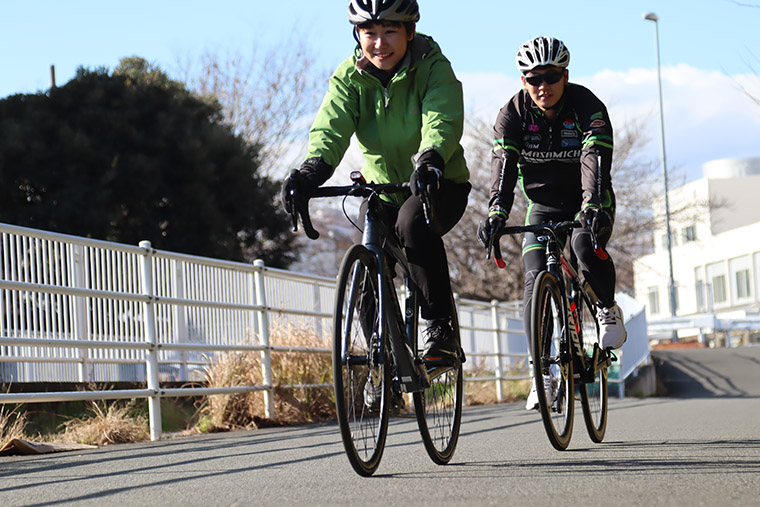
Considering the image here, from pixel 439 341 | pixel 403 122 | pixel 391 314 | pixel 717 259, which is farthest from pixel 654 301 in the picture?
pixel 391 314

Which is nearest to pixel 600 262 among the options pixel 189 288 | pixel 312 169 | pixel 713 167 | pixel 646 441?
pixel 646 441

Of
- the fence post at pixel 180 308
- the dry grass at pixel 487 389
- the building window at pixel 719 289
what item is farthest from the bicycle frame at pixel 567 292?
the building window at pixel 719 289

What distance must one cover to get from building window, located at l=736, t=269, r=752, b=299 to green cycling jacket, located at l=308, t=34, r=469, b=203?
58.1m

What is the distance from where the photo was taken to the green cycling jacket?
15.7ft

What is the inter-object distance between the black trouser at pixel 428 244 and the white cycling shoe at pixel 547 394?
805 mm

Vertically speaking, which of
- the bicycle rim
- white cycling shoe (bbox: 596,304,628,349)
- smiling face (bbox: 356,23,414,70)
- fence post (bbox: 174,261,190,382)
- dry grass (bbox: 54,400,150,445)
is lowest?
dry grass (bbox: 54,400,150,445)

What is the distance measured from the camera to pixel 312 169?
456 cm

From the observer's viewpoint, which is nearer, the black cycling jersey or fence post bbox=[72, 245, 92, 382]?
the black cycling jersey

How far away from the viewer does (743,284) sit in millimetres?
60031

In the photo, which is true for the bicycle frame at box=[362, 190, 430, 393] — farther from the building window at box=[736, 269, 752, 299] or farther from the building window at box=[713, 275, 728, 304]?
the building window at box=[713, 275, 728, 304]

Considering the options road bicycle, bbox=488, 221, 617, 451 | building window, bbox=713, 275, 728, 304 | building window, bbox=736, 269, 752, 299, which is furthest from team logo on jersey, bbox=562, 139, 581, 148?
building window, bbox=713, 275, 728, 304

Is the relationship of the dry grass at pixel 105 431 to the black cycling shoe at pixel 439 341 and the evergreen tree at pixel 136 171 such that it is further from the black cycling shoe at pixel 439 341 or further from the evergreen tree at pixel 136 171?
the evergreen tree at pixel 136 171

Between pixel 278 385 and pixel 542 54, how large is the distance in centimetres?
486

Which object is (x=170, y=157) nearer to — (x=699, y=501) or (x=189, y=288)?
(x=189, y=288)
